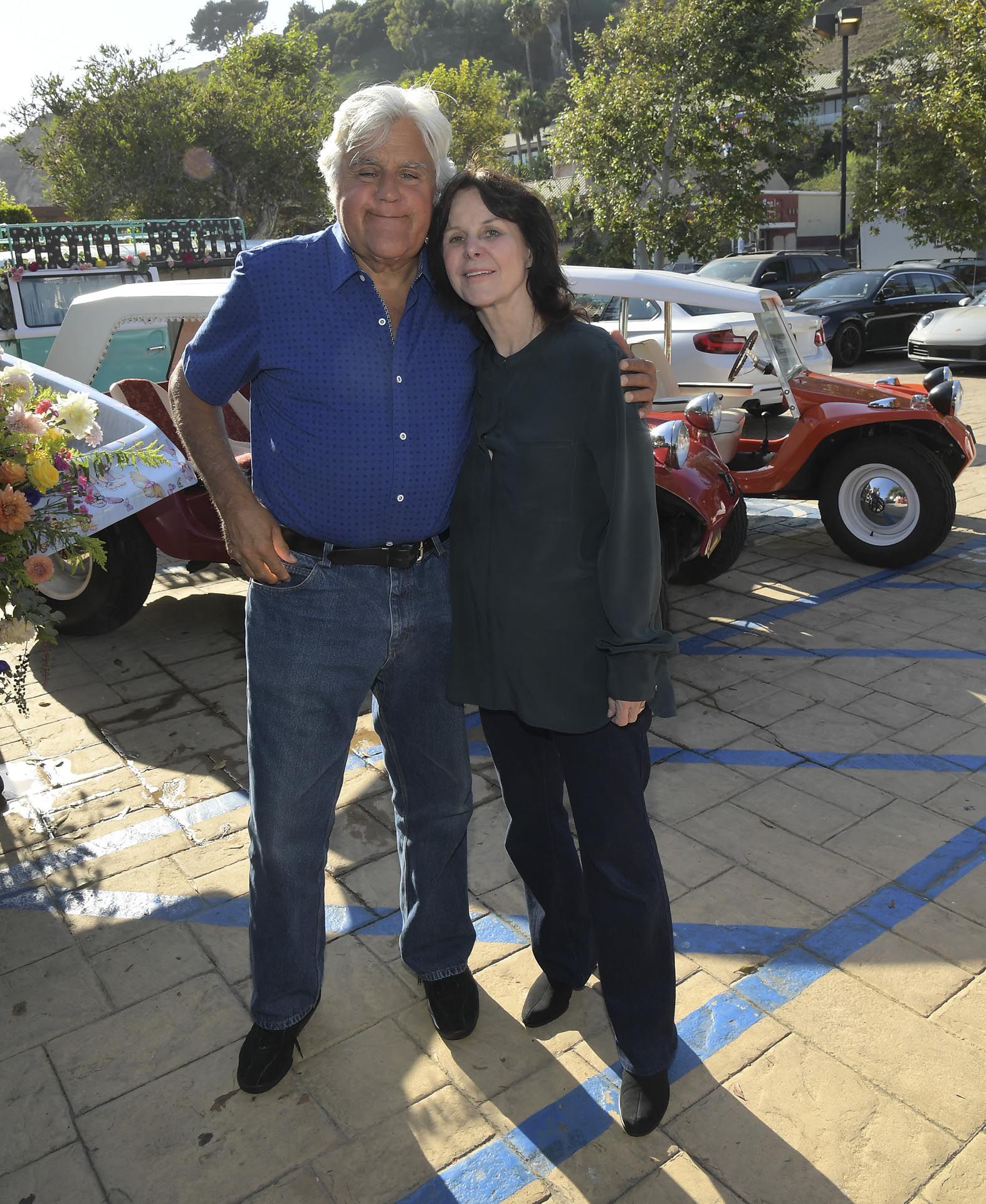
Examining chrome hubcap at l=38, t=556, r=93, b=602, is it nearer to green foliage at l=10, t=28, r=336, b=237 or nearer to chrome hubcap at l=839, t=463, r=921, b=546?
chrome hubcap at l=839, t=463, r=921, b=546

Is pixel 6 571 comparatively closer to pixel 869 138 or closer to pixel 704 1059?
pixel 704 1059

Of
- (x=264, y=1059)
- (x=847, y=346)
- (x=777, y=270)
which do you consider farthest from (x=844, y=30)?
(x=264, y=1059)

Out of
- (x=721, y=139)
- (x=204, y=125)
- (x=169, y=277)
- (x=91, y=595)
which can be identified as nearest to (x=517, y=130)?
(x=204, y=125)

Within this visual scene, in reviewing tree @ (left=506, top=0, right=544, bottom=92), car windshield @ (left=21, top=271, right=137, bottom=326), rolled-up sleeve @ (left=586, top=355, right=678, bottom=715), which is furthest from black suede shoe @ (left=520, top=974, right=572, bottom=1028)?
tree @ (left=506, top=0, right=544, bottom=92)

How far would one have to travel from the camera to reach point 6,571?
320cm

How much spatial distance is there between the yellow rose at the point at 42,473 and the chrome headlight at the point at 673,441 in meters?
2.95

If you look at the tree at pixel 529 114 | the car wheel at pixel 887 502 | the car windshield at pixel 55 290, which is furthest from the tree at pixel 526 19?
the car wheel at pixel 887 502

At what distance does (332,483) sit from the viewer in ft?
7.43

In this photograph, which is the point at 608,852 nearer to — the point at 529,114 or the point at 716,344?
the point at 716,344

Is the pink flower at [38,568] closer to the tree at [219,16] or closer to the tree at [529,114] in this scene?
the tree at [529,114]

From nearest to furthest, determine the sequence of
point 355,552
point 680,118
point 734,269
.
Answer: point 355,552 < point 734,269 < point 680,118

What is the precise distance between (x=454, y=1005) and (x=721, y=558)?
3976mm

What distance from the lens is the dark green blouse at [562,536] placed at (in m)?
2.10

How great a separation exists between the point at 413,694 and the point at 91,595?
3.58 m
